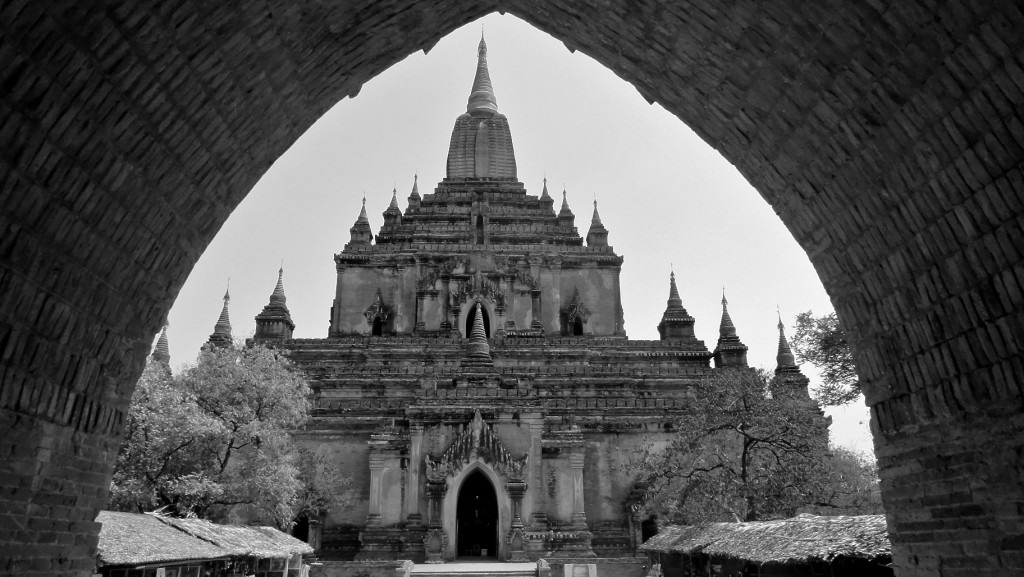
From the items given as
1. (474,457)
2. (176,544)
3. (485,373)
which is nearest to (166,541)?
(176,544)

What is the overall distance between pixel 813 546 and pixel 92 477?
11.0m

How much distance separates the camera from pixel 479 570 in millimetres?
25125

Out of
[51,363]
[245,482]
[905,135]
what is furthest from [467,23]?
[245,482]

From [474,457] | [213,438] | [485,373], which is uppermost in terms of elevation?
[485,373]

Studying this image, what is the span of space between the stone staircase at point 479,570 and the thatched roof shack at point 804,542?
24.5ft

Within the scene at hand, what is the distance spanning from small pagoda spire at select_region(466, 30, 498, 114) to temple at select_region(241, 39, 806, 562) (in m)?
0.78

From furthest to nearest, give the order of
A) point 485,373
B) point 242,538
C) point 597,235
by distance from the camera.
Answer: point 597,235 < point 485,373 < point 242,538

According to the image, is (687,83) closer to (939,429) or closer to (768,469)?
(939,429)

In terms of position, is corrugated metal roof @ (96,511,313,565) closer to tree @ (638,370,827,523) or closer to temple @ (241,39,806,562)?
temple @ (241,39,806,562)

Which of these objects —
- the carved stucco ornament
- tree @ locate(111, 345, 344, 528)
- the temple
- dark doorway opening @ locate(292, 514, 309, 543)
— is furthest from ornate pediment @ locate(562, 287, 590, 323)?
tree @ locate(111, 345, 344, 528)

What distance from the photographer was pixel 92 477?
6430mm

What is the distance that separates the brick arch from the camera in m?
4.78

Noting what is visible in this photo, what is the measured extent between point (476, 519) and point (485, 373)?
6850 millimetres

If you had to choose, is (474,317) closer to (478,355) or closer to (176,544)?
(478,355)
